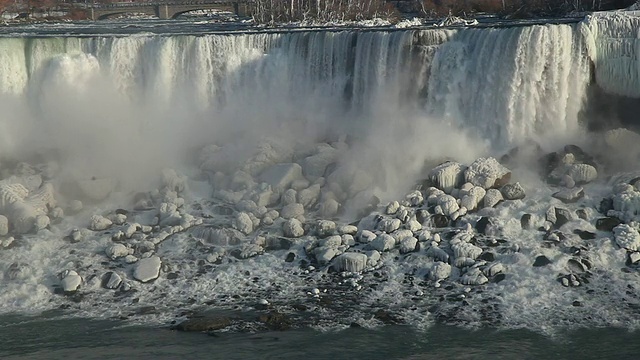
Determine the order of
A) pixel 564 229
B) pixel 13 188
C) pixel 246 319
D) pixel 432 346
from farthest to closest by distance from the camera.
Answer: pixel 13 188 < pixel 564 229 < pixel 246 319 < pixel 432 346

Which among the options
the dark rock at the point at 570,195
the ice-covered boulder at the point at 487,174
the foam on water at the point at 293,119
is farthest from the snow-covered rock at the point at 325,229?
the dark rock at the point at 570,195

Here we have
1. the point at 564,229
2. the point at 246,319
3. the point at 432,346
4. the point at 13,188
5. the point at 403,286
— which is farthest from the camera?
the point at 13,188

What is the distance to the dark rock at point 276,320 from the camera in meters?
11.4

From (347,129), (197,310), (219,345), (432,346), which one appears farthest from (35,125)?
(432,346)

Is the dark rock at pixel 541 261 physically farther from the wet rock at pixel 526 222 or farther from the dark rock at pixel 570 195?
the dark rock at pixel 570 195

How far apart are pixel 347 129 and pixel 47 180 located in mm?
6600

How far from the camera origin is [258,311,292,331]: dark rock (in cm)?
1138

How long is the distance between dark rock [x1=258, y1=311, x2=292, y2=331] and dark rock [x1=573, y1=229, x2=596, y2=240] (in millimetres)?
5200

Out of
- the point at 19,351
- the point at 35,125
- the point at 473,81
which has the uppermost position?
the point at 473,81

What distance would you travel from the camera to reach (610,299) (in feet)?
38.7

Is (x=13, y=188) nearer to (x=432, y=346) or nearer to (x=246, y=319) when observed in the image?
(x=246, y=319)

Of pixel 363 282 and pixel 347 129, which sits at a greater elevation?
pixel 347 129

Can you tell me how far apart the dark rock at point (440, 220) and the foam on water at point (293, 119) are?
1.02m

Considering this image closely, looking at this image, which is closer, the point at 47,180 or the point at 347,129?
the point at 47,180
